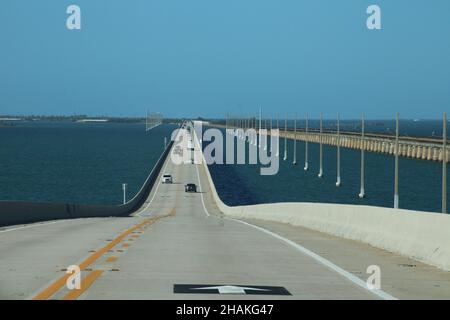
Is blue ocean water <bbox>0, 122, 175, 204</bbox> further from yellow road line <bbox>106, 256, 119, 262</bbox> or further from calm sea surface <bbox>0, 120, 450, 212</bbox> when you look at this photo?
yellow road line <bbox>106, 256, 119, 262</bbox>

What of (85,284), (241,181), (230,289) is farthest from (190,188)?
(230,289)

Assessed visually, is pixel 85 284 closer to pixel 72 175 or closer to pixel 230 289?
pixel 230 289

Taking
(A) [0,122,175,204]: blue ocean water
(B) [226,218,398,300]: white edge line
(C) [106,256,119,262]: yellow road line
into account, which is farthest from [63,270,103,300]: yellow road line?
(A) [0,122,175,204]: blue ocean water

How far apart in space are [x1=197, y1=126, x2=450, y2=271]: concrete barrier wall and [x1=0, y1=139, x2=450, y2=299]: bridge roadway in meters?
0.36

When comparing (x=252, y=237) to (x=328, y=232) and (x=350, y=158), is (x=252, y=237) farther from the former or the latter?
(x=350, y=158)

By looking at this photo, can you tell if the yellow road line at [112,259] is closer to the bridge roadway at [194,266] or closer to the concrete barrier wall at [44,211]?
the bridge roadway at [194,266]

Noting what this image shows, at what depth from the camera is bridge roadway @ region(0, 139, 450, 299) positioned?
1263 cm

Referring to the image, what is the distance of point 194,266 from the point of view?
15.8 meters

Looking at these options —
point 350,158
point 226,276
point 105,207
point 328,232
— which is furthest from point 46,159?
point 226,276

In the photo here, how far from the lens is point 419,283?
46.4ft

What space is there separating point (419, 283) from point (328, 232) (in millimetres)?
13441

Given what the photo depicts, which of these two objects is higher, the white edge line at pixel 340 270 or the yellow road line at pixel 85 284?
the yellow road line at pixel 85 284

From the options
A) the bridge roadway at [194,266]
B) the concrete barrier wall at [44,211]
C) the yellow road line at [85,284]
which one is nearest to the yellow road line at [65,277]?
the bridge roadway at [194,266]

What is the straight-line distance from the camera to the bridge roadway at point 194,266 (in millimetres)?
12633
